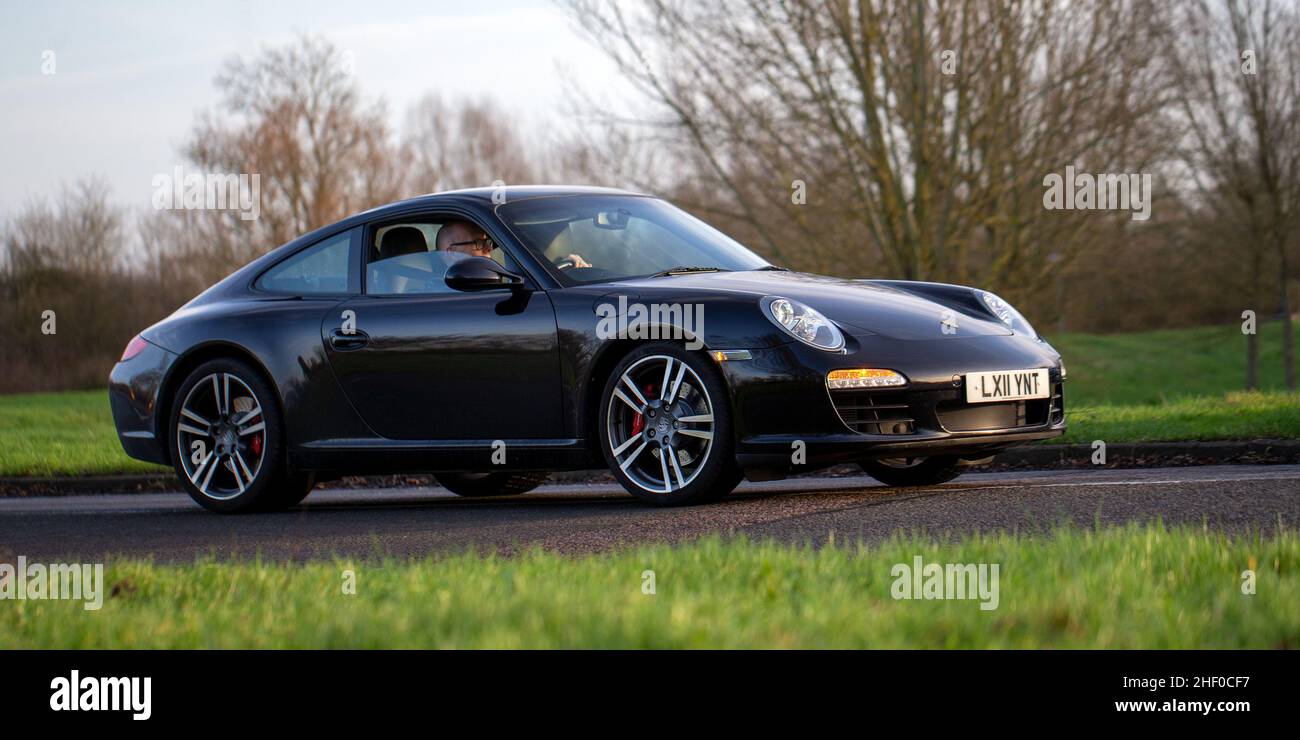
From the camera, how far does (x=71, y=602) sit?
445 centimetres

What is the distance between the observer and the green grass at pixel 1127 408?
34.1 ft

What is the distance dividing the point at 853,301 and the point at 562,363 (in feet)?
4.61

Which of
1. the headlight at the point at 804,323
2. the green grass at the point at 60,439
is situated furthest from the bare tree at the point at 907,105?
the headlight at the point at 804,323

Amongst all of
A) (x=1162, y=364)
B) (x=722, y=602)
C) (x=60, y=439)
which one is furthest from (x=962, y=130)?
(x=1162, y=364)

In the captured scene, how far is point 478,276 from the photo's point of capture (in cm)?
716

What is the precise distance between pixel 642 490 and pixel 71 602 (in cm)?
301

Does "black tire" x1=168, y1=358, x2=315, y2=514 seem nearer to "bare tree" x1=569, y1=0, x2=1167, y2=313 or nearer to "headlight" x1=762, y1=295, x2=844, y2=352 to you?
"headlight" x1=762, y1=295, x2=844, y2=352

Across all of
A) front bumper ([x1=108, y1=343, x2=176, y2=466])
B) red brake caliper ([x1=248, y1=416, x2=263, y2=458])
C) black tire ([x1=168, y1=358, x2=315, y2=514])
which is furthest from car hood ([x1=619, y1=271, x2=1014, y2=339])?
front bumper ([x1=108, y1=343, x2=176, y2=466])

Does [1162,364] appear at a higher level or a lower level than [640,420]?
lower

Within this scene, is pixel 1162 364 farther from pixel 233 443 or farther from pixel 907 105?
pixel 233 443

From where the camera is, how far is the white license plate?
265 inches

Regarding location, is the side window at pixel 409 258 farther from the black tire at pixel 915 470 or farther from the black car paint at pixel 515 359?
the black tire at pixel 915 470

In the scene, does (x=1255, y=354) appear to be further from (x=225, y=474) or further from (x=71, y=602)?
(x=71, y=602)
